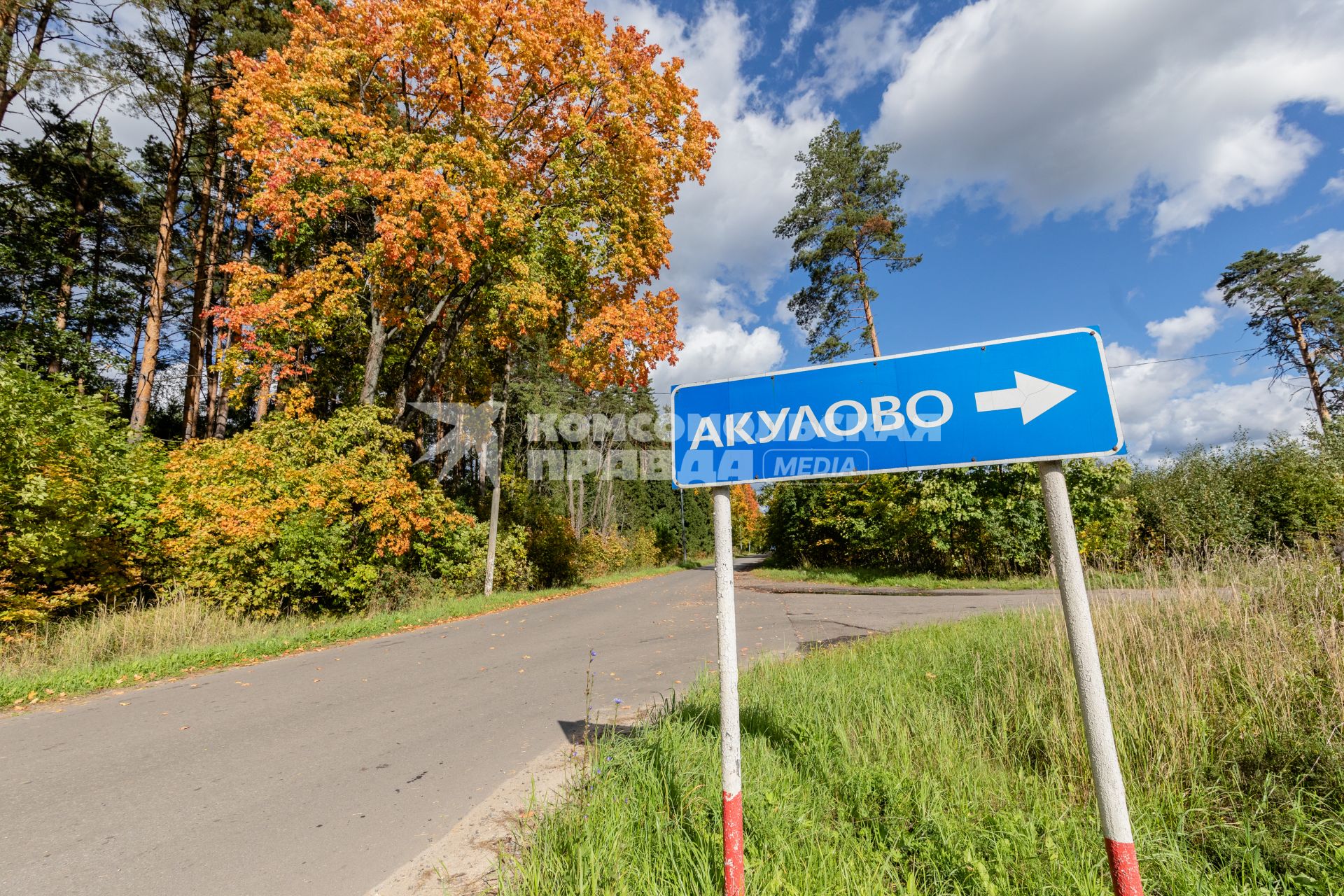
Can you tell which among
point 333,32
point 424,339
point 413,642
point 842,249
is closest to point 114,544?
point 413,642

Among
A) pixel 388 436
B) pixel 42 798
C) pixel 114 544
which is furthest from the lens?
pixel 388 436

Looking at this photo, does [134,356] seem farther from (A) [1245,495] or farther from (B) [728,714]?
(A) [1245,495]

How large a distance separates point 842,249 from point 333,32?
16.6 m

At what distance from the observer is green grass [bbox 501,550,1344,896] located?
2.14 m

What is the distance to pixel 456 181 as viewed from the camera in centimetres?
1148

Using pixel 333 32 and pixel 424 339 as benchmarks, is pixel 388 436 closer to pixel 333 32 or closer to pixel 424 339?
pixel 424 339

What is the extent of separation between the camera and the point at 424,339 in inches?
545

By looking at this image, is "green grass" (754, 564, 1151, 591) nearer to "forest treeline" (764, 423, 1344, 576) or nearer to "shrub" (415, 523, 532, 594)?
"forest treeline" (764, 423, 1344, 576)

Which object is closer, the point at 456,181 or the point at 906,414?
the point at 906,414

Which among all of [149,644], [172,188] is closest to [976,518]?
[149,644]

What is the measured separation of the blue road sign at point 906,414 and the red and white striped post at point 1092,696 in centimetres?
18

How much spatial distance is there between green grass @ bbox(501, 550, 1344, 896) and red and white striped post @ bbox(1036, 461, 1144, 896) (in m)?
0.69

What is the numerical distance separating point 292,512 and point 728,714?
11.1 meters

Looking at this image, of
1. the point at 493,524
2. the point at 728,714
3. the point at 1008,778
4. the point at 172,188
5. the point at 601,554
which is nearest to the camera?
the point at 728,714
